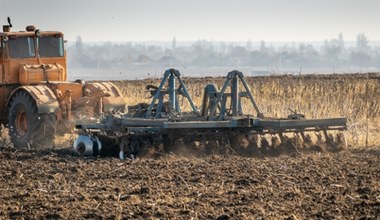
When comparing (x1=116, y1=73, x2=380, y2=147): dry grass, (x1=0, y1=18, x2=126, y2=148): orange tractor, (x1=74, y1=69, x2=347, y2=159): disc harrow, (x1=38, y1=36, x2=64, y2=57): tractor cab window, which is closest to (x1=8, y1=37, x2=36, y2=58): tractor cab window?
(x1=0, y1=18, x2=126, y2=148): orange tractor

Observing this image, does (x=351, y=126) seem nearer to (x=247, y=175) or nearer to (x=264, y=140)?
(x=264, y=140)

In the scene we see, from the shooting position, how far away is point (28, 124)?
63.5 feet

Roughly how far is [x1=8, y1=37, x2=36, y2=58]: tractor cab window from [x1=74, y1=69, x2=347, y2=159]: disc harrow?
3.43 meters

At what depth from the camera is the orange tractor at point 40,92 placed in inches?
752

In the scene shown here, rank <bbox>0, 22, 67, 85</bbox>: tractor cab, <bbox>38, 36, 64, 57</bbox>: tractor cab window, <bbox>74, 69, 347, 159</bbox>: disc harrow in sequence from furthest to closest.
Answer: <bbox>38, 36, 64, 57</bbox>: tractor cab window < <bbox>0, 22, 67, 85</bbox>: tractor cab < <bbox>74, 69, 347, 159</bbox>: disc harrow

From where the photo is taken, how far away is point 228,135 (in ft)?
55.4

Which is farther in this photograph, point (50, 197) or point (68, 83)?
point (68, 83)

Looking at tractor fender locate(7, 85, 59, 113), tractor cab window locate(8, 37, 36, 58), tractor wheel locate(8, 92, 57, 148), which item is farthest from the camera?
tractor cab window locate(8, 37, 36, 58)

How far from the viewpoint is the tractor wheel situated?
19.0m

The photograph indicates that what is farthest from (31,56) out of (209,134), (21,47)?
(209,134)

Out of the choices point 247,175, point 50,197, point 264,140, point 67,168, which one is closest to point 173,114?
point 264,140

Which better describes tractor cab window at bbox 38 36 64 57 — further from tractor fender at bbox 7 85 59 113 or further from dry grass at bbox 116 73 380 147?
dry grass at bbox 116 73 380 147

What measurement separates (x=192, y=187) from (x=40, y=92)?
7146 mm

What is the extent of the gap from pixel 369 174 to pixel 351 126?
6310 mm
